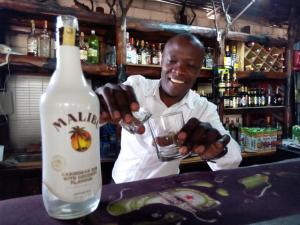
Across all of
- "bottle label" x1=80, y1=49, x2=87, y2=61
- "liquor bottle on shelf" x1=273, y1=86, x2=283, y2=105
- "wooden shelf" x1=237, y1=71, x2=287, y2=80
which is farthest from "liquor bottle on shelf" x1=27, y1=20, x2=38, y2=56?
"liquor bottle on shelf" x1=273, y1=86, x2=283, y2=105

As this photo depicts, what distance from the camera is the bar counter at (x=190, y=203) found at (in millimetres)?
406

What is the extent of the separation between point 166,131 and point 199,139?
3.7 inches

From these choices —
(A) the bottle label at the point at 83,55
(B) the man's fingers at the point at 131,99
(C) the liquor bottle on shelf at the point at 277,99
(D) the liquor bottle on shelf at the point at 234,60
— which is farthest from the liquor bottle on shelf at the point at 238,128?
(B) the man's fingers at the point at 131,99

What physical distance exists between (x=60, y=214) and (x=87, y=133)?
0.14m

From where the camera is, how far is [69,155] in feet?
1.18

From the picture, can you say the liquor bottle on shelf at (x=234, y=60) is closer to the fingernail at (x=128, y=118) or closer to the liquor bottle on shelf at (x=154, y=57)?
the liquor bottle on shelf at (x=154, y=57)

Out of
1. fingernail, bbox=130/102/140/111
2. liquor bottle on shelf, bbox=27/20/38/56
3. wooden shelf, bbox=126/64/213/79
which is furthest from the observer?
wooden shelf, bbox=126/64/213/79

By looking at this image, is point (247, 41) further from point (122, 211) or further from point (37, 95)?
point (122, 211)

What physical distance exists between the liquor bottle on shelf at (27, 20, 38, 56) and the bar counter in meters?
1.61

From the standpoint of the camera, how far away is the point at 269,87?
3062mm

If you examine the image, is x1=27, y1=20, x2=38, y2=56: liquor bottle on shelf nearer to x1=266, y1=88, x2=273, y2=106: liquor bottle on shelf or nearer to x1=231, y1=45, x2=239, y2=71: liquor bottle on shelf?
x1=231, y1=45, x2=239, y2=71: liquor bottle on shelf

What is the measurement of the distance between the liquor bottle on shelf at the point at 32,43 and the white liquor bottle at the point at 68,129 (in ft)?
5.52

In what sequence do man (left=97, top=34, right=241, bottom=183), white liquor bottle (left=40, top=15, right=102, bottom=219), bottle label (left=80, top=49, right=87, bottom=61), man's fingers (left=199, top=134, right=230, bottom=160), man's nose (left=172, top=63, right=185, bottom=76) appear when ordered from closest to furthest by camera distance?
white liquor bottle (left=40, top=15, right=102, bottom=219), man's fingers (left=199, top=134, right=230, bottom=160), man (left=97, top=34, right=241, bottom=183), man's nose (left=172, top=63, right=185, bottom=76), bottle label (left=80, top=49, right=87, bottom=61)

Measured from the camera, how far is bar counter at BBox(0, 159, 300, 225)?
41 centimetres
